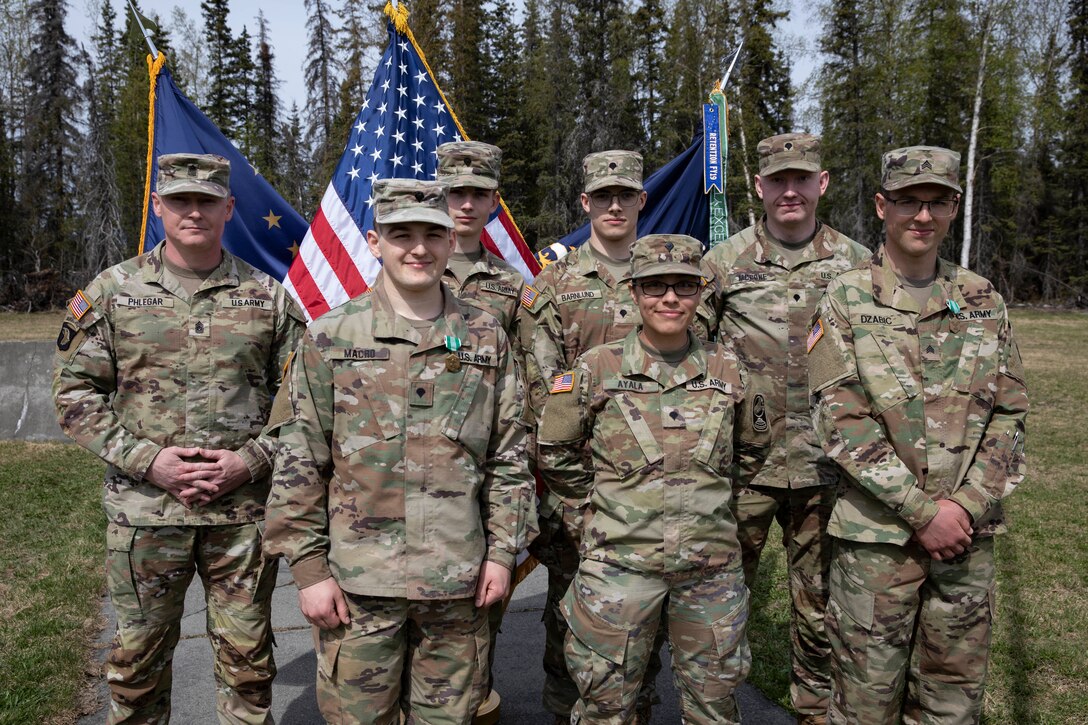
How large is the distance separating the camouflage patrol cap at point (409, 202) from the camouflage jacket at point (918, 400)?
158cm

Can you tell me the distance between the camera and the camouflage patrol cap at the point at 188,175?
3.24m

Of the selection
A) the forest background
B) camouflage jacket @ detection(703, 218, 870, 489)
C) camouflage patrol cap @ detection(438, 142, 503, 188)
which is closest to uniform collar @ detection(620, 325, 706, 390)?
camouflage jacket @ detection(703, 218, 870, 489)

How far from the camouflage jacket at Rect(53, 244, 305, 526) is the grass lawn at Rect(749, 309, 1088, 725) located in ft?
9.93

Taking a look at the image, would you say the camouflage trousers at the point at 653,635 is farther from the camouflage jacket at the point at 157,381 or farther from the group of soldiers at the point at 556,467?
the camouflage jacket at the point at 157,381

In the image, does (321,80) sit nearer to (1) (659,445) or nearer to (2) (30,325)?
(2) (30,325)

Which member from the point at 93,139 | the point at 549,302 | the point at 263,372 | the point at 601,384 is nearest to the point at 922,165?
the point at 601,384

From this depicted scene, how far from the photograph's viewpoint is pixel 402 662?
2.77 m

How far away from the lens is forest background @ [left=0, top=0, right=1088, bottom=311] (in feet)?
95.1

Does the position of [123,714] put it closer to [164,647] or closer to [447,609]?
[164,647]

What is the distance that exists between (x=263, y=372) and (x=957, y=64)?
103ft

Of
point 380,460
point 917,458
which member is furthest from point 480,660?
point 917,458

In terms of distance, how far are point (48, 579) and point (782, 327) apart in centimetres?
534

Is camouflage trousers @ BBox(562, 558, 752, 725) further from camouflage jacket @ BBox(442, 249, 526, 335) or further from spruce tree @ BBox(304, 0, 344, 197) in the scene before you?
spruce tree @ BBox(304, 0, 344, 197)

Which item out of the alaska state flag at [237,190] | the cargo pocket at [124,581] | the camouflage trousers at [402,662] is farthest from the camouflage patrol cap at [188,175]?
the alaska state flag at [237,190]
